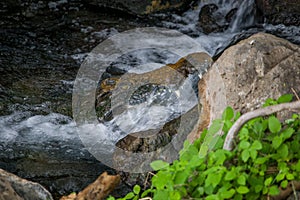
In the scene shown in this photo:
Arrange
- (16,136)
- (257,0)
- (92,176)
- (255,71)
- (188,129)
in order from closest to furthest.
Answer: (255,71) → (188,129) → (92,176) → (16,136) → (257,0)

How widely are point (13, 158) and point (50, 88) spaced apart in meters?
1.29

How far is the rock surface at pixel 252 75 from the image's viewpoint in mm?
3357

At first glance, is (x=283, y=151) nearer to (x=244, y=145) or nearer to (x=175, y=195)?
(x=244, y=145)

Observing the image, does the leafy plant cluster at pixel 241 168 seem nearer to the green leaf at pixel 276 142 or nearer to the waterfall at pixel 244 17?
the green leaf at pixel 276 142

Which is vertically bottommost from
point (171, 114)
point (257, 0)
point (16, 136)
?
point (16, 136)

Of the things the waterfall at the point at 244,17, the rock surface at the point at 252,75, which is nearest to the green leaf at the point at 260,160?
the rock surface at the point at 252,75

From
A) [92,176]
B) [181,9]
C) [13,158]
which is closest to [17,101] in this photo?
[13,158]

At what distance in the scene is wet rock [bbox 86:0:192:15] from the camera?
7729 millimetres

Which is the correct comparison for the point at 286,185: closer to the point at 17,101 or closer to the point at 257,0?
the point at 17,101

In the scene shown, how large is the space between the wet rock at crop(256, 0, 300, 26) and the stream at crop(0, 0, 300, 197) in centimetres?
14

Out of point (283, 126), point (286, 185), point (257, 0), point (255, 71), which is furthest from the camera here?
point (257, 0)

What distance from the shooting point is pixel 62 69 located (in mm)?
6414

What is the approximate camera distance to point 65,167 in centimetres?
483

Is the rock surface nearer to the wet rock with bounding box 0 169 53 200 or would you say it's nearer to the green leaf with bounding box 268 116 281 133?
the green leaf with bounding box 268 116 281 133
